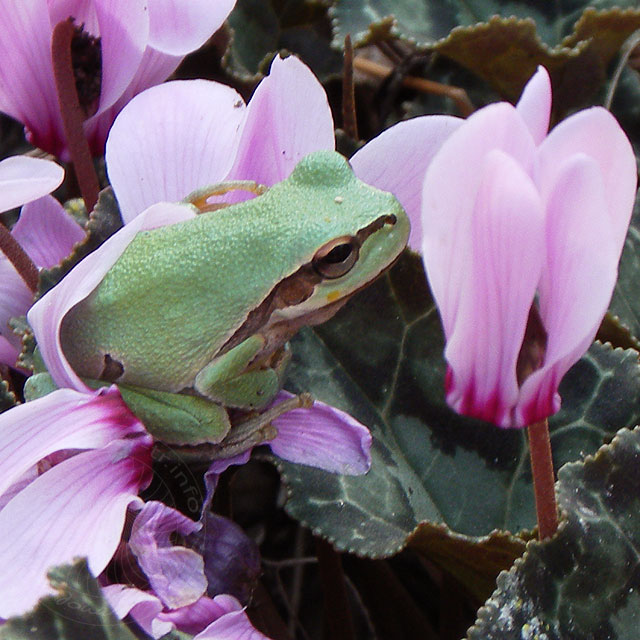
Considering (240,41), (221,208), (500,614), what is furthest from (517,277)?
(240,41)

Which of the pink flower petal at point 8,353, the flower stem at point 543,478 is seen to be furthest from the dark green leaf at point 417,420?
the pink flower petal at point 8,353

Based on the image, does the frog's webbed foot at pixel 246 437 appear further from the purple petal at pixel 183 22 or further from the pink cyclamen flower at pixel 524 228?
the purple petal at pixel 183 22

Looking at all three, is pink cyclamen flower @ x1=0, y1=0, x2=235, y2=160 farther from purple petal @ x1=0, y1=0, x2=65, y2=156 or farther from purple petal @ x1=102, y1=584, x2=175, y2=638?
purple petal @ x1=102, y1=584, x2=175, y2=638

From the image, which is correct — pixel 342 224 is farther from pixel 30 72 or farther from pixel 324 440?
pixel 30 72

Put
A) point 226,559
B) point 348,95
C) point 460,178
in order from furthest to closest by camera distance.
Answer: point 348,95, point 226,559, point 460,178

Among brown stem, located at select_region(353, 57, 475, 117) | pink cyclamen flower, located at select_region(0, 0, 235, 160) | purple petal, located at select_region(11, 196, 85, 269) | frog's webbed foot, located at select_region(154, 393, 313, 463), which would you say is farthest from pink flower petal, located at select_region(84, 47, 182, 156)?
brown stem, located at select_region(353, 57, 475, 117)

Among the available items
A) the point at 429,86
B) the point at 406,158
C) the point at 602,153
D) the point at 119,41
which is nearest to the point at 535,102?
the point at 602,153

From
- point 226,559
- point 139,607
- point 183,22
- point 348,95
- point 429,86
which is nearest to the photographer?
point 139,607
